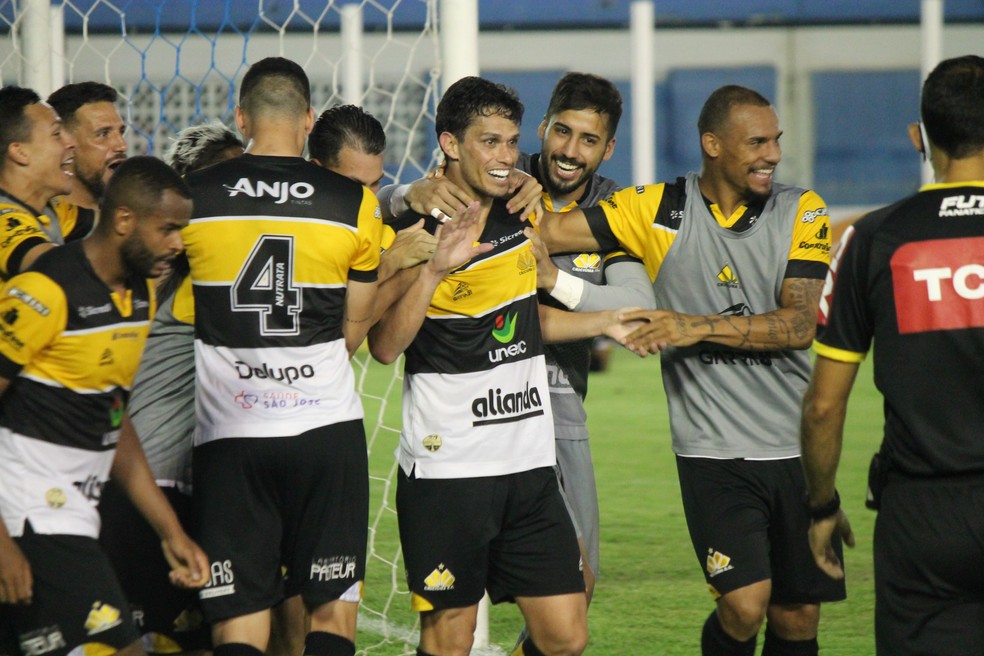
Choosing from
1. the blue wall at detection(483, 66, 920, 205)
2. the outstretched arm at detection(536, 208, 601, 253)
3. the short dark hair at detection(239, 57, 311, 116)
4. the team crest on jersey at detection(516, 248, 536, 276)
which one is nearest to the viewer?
the short dark hair at detection(239, 57, 311, 116)

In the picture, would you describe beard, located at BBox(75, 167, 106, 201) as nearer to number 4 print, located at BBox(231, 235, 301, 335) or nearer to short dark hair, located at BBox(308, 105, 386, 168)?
short dark hair, located at BBox(308, 105, 386, 168)

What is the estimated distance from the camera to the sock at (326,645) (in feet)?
12.6

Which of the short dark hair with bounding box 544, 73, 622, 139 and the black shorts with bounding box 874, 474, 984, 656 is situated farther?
the short dark hair with bounding box 544, 73, 622, 139

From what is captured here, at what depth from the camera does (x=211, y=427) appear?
3.80 meters

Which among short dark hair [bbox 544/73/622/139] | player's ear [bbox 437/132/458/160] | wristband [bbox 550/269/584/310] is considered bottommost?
wristband [bbox 550/269/584/310]

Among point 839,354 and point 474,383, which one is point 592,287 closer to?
point 474,383

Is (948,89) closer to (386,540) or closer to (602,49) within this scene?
(386,540)

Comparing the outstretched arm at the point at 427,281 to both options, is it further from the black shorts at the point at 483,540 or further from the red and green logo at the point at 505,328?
the black shorts at the point at 483,540

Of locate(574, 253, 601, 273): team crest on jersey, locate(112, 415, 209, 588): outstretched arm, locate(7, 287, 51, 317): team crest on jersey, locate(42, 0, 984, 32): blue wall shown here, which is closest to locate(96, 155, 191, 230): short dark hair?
locate(7, 287, 51, 317): team crest on jersey

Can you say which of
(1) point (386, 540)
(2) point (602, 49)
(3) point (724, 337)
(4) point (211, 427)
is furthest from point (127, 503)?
(2) point (602, 49)

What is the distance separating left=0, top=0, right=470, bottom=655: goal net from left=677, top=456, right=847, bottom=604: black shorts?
1610mm

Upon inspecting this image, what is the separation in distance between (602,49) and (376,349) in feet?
61.7

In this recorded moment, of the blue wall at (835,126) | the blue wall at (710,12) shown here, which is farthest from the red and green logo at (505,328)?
the blue wall at (710,12)

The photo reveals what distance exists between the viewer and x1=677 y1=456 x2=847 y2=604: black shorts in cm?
443
